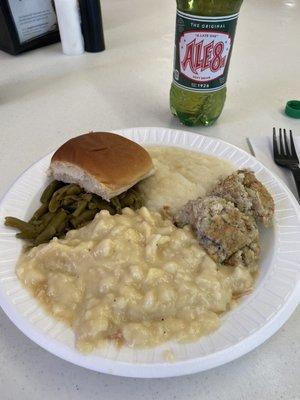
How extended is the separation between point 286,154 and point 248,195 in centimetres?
48

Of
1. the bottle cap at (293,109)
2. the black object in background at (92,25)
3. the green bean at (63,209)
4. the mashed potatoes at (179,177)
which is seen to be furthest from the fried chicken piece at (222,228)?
the black object in background at (92,25)

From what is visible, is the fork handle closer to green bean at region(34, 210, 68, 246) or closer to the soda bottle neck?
the soda bottle neck

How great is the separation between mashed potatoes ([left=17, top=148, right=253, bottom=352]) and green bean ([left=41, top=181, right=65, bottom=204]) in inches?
6.7

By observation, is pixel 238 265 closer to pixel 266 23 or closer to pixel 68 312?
pixel 68 312

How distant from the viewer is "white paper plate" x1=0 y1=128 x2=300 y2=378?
74 centimetres

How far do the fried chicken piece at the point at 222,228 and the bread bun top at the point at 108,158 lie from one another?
0.83 ft

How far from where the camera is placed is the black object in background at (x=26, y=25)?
2043 mm

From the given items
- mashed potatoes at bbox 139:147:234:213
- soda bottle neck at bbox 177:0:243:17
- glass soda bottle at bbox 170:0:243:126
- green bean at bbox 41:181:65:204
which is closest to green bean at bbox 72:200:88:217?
green bean at bbox 41:181:65:204

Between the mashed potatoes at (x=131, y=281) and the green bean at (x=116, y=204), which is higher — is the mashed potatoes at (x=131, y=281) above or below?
above

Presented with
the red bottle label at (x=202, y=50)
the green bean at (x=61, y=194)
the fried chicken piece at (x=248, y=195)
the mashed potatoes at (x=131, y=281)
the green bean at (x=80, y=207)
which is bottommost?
the green bean at (x=80, y=207)

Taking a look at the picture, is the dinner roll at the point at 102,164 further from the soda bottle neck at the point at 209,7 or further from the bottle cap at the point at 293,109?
the bottle cap at the point at 293,109

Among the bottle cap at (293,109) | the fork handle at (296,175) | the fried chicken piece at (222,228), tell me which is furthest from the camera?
the bottle cap at (293,109)

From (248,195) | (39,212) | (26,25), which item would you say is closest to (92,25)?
(26,25)

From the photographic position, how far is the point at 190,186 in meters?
1.22
